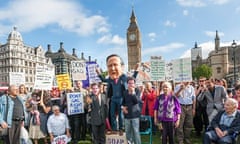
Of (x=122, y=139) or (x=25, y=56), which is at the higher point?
(x=25, y=56)

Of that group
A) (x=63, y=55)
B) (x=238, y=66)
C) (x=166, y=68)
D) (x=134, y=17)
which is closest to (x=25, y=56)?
(x=63, y=55)

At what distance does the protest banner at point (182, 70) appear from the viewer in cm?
930

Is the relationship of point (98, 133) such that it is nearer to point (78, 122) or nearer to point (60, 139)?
point (60, 139)

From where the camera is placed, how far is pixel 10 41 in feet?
249

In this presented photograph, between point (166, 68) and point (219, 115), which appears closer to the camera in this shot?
point (219, 115)

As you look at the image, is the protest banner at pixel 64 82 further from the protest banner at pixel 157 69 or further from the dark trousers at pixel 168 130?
the dark trousers at pixel 168 130

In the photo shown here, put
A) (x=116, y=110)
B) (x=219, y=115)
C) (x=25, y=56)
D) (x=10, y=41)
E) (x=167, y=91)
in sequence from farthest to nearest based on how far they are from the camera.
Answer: (x=25, y=56) < (x=10, y=41) < (x=167, y=91) < (x=219, y=115) < (x=116, y=110)

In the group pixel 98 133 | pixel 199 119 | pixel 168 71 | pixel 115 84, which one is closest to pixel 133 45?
pixel 168 71

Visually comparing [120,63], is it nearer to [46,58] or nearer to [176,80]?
[176,80]

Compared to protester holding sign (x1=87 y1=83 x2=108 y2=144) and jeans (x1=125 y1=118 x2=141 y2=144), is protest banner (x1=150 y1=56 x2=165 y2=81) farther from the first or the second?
jeans (x1=125 y1=118 x2=141 y2=144)

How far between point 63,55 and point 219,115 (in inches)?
3472

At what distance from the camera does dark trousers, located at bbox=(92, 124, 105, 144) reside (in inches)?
272

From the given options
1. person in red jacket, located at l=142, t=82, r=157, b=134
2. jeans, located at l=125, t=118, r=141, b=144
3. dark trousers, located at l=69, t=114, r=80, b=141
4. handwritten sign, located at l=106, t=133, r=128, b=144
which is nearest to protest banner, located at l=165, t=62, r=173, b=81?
person in red jacket, located at l=142, t=82, r=157, b=134

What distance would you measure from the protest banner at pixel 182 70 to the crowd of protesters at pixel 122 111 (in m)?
0.52
